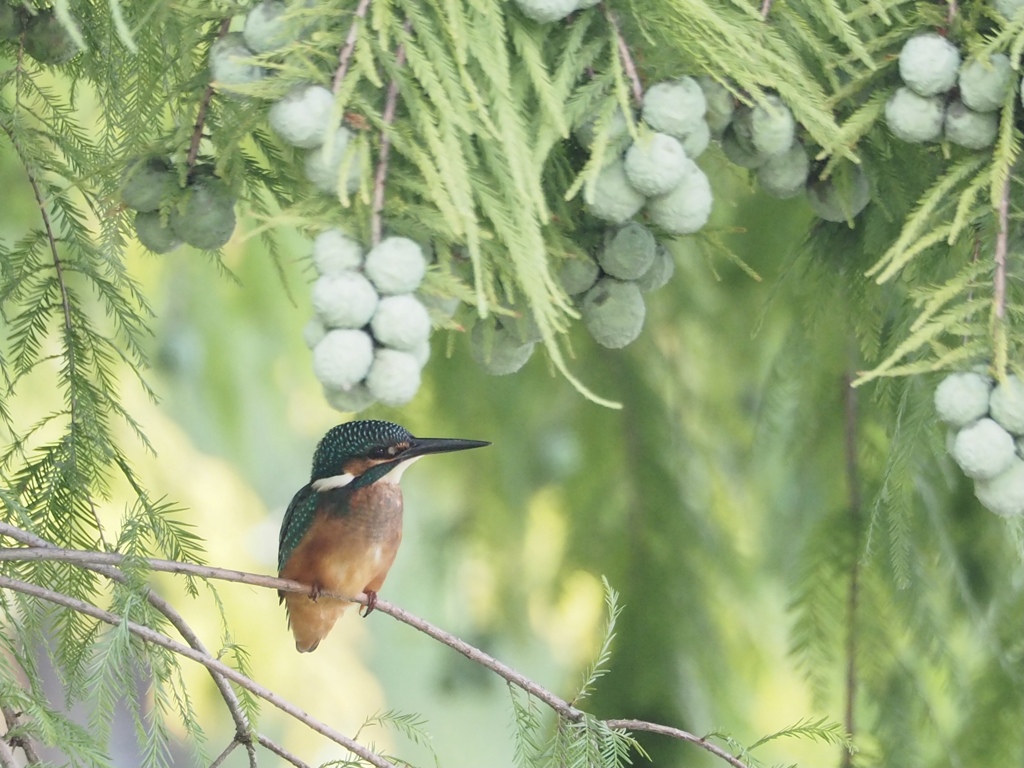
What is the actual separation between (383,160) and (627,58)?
0.62 ft

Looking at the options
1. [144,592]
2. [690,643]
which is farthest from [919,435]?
[690,643]

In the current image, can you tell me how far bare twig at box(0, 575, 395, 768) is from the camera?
982 mm

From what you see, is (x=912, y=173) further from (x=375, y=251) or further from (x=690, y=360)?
(x=690, y=360)

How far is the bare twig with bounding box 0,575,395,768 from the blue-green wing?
0.58 metres

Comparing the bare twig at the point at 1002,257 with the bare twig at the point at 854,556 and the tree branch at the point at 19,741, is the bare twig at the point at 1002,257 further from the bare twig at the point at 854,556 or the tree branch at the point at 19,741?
the bare twig at the point at 854,556

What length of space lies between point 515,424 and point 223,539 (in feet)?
2.91

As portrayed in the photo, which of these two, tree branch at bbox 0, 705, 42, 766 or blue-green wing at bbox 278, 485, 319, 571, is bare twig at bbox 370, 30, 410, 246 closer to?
tree branch at bbox 0, 705, 42, 766

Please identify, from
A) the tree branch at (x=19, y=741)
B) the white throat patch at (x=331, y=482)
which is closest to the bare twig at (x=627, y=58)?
the tree branch at (x=19, y=741)

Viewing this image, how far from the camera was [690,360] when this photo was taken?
2.18 meters

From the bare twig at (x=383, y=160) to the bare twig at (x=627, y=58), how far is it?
14cm

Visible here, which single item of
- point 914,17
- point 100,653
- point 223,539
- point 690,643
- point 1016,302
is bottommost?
point 223,539

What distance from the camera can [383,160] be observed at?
2.32ft

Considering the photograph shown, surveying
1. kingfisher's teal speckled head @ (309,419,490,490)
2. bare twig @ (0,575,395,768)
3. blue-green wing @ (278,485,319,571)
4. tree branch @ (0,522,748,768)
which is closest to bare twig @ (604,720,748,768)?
tree branch @ (0,522,748,768)

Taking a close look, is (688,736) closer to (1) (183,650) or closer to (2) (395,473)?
(1) (183,650)
